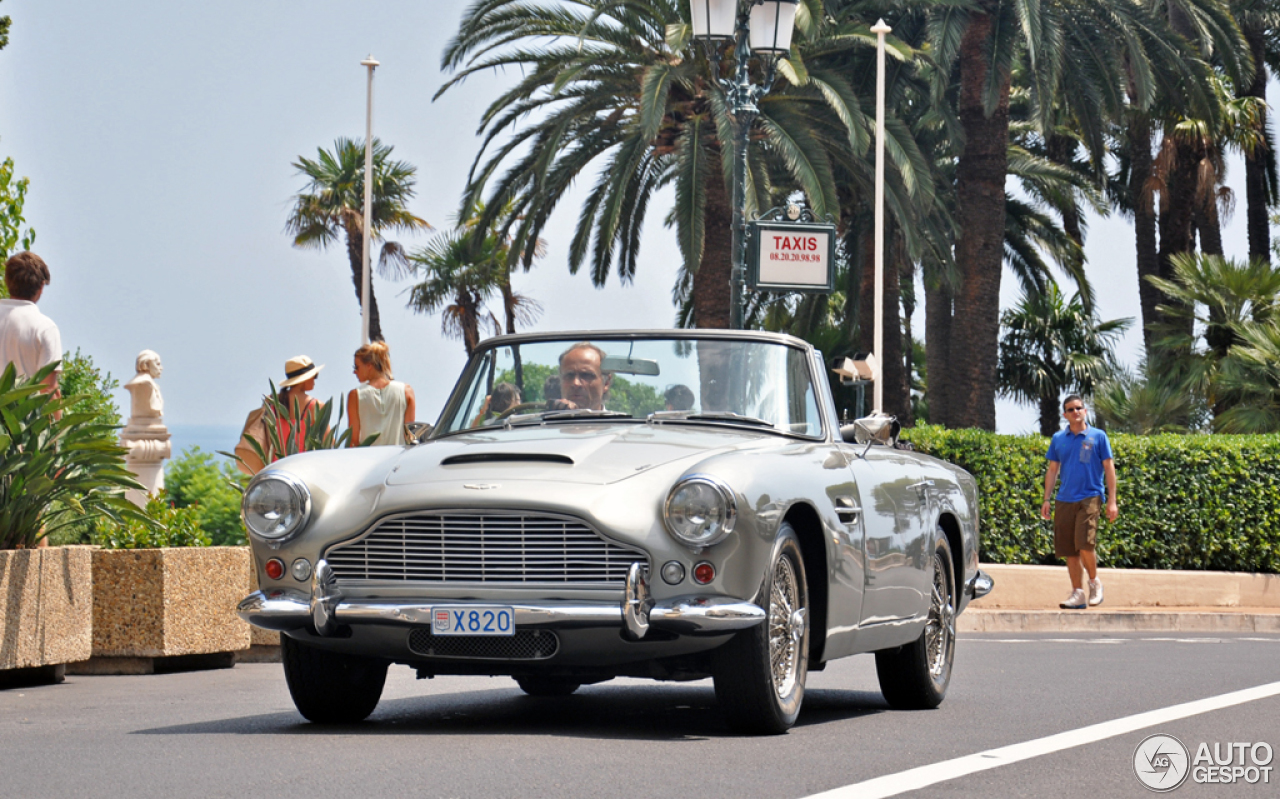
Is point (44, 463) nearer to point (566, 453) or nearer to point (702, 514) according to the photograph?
point (566, 453)

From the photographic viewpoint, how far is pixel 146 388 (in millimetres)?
17703

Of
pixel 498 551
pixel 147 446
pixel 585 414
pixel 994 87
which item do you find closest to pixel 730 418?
pixel 585 414

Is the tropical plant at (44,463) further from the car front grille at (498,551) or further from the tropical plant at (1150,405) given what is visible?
the tropical plant at (1150,405)

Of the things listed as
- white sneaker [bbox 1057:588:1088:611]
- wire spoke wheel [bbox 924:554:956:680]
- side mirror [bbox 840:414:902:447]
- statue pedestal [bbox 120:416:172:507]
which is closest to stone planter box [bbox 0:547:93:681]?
side mirror [bbox 840:414:902:447]

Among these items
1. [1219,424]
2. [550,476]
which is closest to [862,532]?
[550,476]

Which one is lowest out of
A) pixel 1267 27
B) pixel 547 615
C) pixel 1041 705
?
pixel 1041 705

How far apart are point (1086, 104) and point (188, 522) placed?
19.7 meters

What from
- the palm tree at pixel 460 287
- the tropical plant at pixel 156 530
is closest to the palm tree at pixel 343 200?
the palm tree at pixel 460 287

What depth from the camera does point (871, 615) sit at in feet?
25.7

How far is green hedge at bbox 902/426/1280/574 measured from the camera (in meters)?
20.1

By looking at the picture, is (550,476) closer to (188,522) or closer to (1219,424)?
(188,522)

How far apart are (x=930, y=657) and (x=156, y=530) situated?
4.48m

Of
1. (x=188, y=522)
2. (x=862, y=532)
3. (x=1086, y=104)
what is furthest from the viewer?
(x=1086, y=104)

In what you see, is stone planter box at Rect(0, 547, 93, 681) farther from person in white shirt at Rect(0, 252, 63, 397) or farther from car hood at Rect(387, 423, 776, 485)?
car hood at Rect(387, 423, 776, 485)
